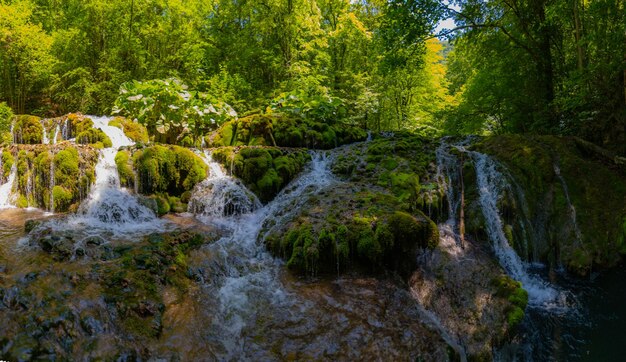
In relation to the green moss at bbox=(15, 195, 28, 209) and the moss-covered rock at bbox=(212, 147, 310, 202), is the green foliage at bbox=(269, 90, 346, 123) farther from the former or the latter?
the green moss at bbox=(15, 195, 28, 209)

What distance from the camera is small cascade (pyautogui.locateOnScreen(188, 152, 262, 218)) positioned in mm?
7754

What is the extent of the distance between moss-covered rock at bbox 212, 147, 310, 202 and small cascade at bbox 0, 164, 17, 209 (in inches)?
180

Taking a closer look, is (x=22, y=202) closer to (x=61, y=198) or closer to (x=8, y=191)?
(x=8, y=191)

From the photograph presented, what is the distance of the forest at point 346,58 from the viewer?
357 inches

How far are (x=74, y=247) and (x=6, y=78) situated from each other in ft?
47.1

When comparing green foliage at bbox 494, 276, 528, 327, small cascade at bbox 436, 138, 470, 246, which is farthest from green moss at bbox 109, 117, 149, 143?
green foliage at bbox 494, 276, 528, 327

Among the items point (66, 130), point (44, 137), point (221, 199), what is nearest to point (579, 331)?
point (221, 199)

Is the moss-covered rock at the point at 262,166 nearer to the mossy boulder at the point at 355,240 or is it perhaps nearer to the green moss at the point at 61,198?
the mossy boulder at the point at 355,240

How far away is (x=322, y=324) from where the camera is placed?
404 cm

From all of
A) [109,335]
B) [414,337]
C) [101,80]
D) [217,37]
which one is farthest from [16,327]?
[217,37]

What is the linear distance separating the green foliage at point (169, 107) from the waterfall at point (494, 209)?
23.7 feet

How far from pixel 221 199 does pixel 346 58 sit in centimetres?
1417

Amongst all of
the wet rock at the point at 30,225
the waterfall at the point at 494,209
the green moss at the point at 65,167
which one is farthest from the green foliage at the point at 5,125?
the waterfall at the point at 494,209

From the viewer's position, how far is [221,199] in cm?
784
